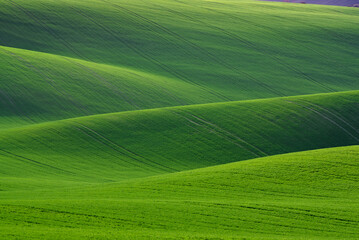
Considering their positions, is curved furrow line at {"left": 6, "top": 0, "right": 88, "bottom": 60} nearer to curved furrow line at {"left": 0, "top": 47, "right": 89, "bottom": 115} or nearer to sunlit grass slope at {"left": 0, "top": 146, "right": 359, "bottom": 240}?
curved furrow line at {"left": 0, "top": 47, "right": 89, "bottom": 115}

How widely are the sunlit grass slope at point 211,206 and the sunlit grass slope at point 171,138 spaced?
6640 millimetres

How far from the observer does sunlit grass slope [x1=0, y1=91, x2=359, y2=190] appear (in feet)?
91.7

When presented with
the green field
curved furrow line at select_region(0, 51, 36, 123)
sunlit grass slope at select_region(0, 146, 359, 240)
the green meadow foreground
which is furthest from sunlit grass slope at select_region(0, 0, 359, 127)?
sunlit grass slope at select_region(0, 146, 359, 240)

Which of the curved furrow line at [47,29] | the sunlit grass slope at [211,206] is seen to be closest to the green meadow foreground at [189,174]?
the sunlit grass slope at [211,206]

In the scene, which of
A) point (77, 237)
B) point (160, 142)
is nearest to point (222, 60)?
point (160, 142)

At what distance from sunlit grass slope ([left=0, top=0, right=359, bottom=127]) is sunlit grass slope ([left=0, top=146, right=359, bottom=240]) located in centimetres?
2256

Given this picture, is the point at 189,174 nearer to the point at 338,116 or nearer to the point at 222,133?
the point at 222,133

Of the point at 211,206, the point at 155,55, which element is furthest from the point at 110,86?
the point at 211,206

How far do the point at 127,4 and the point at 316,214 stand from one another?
6089 centimetres

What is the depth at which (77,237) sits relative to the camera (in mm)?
11984

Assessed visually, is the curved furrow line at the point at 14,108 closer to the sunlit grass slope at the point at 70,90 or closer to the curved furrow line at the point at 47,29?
the sunlit grass slope at the point at 70,90

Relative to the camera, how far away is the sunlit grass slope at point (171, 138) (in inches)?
1101

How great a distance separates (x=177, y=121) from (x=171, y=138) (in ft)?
8.56

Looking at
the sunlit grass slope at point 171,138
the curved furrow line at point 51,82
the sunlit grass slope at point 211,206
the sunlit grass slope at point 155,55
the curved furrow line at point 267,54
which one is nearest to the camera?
the sunlit grass slope at point 211,206
